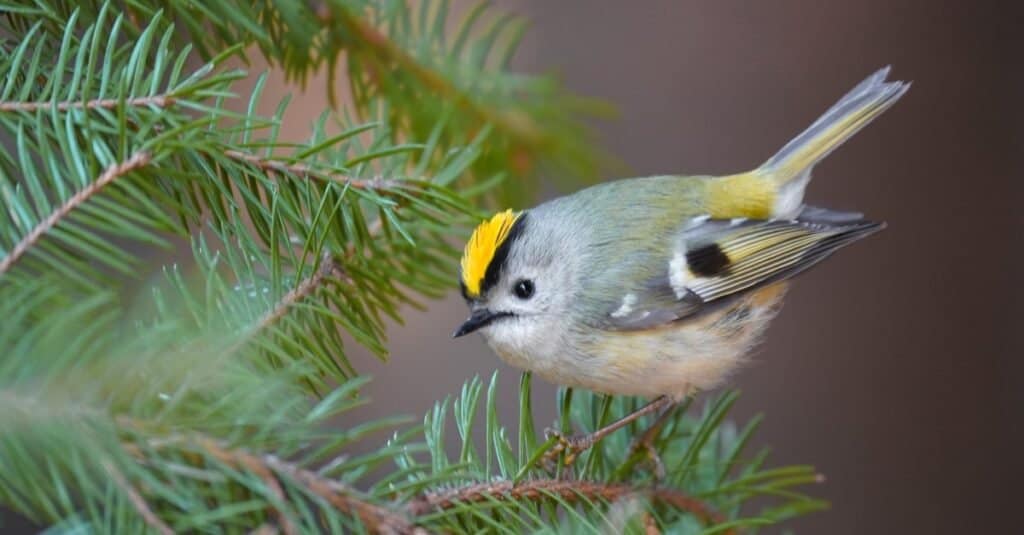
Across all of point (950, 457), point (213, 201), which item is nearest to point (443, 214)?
point (213, 201)

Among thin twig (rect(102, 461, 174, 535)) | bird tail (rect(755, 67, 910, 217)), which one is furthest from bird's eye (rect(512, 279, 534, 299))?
thin twig (rect(102, 461, 174, 535))

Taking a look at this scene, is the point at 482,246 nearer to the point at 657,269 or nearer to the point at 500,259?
the point at 500,259

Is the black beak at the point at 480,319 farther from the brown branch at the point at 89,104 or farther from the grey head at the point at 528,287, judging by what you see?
the brown branch at the point at 89,104

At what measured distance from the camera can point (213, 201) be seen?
2.52 ft

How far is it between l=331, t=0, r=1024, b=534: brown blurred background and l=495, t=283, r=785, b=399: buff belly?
111cm

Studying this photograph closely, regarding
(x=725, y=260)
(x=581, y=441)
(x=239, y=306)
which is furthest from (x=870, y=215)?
(x=239, y=306)

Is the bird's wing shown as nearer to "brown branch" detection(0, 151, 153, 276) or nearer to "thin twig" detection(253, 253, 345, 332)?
"thin twig" detection(253, 253, 345, 332)

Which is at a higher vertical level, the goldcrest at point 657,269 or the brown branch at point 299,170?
the goldcrest at point 657,269

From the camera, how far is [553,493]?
759 millimetres

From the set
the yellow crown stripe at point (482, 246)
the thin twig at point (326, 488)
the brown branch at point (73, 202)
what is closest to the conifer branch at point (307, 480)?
the thin twig at point (326, 488)

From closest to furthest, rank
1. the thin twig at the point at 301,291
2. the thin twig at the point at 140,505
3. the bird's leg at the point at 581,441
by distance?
the thin twig at the point at 140,505 → the thin twig at the point at 301,291 → the bird's leg at the point at 581,441

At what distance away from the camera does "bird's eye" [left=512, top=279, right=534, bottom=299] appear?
129 centimetres

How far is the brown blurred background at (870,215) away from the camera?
2422 mm

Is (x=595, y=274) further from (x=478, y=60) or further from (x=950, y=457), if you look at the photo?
(x=950, y=457)
